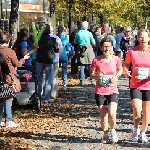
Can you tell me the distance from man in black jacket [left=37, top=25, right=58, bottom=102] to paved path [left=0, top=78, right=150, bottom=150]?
1.83 feet

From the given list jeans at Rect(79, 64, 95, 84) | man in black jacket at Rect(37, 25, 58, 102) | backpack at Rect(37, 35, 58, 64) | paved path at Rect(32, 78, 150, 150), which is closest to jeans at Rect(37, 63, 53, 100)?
man in black jacket at Rect(37, 25, 58, 102)

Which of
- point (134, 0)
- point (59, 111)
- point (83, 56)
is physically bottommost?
point (59, 111)

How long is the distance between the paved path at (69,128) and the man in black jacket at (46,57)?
557 mm

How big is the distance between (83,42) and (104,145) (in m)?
7.06

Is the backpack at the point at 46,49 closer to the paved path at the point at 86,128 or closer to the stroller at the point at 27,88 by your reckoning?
the stroller at the point at 27,88

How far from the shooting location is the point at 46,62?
417 inches

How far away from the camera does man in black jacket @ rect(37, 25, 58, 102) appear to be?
1038 centimetres

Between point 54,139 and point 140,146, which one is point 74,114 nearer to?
point 54,139

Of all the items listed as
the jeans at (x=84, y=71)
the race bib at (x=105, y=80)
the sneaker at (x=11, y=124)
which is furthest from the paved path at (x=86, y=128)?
the jeans at (x=84, y=71)

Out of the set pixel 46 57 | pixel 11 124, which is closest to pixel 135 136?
pixel 11 124

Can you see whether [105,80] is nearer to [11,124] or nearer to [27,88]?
[11,124]

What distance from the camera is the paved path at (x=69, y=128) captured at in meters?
7.16

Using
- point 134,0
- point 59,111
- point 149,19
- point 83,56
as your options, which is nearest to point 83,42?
point 83,56

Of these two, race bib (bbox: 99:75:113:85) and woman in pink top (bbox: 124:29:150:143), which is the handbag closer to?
race bib (bbox: 99:75:113:85)
